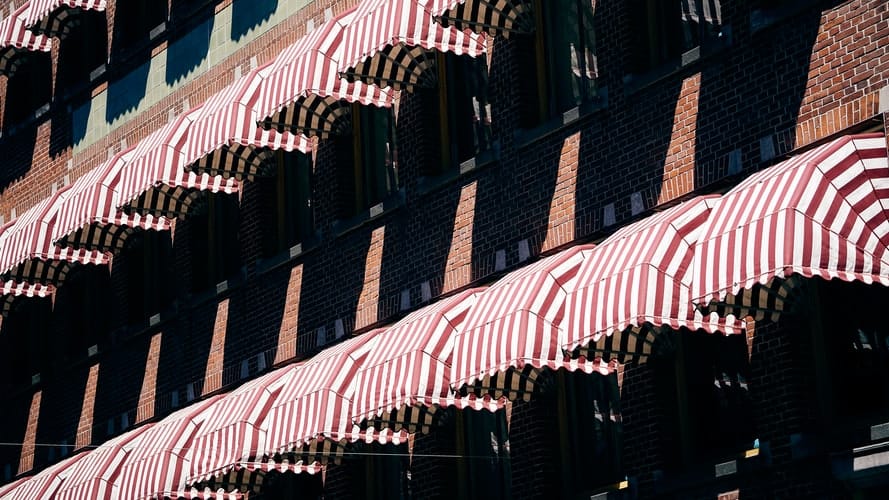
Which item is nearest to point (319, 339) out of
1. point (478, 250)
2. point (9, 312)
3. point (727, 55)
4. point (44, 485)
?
point (478, 250)

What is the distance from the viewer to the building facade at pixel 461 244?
16453 mm

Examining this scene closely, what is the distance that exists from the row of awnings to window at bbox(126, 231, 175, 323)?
387cm

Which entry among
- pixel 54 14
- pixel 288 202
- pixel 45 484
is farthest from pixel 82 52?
pixel 45 484

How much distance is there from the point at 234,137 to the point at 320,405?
14.9ft

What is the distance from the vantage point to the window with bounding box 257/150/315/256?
2498 cm

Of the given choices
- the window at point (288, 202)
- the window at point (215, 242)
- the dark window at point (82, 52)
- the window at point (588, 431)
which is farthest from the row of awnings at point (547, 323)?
the dark window at point (82, 52)

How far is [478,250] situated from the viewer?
69.2ft

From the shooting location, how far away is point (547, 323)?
17531 mm

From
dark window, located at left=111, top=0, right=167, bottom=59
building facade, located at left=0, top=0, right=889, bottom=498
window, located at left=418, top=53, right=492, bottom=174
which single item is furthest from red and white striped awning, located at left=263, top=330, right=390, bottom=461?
dark window, located at left=111, top=0, right=167, bottom=59

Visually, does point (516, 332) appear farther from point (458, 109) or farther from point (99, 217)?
point (99, 217)

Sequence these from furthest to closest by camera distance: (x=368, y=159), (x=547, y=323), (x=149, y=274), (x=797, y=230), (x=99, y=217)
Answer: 1. (x=149, y=274)
2. (x=99, y=217)
3. (x=368, y=159)
4. (x=547, y=323)
5. (x=797, y=230)

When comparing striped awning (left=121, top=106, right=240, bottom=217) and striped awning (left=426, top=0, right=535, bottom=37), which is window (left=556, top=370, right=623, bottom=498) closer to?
striped awning (left=426, top=0, right=535, bottom=37)

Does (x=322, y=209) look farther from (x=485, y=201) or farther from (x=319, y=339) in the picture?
(x=485, y=201)

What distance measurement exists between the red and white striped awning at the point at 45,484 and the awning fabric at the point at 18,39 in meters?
7.77
